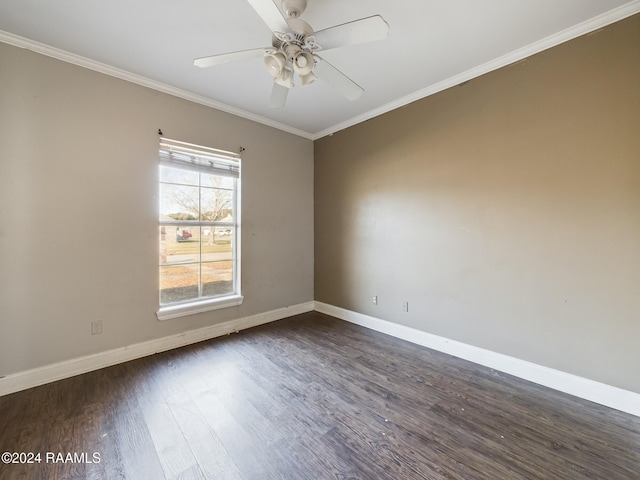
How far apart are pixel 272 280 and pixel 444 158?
102 inches

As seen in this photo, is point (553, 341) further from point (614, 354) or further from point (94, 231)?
point (94, 231)

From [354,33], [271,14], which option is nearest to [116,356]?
[271,14]

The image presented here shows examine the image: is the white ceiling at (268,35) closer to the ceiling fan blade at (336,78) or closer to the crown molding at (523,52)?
the crown molding at (523,52)

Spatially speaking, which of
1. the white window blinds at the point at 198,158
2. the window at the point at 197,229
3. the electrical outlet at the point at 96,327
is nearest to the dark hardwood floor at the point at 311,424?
the electrical outlet at the point at 96,327

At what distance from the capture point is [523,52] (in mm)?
2123

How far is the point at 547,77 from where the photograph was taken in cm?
204

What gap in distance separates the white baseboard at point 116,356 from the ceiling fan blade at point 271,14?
2.89 metres

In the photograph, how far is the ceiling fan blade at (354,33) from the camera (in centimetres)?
131

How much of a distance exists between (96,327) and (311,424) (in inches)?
Result: 83.3

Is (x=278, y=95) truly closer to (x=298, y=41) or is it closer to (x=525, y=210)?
(x=298, y=41)

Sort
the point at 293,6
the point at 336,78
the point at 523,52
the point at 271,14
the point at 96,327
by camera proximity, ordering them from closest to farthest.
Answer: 1. the point at 271,14
2. the point at 293,6
3. the point at 336,78
4. the point at 523,52
5. the point at 96,327

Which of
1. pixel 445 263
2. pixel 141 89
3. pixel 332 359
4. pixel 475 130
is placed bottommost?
pixel 332 359

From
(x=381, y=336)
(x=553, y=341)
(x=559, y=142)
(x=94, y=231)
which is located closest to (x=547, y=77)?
(x=559, y=142)

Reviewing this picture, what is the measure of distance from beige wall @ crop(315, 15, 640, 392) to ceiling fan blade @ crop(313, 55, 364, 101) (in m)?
1.26
